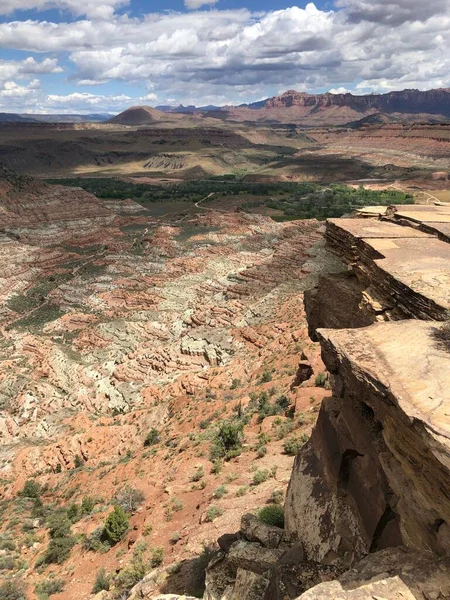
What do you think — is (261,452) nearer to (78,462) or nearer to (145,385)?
(78,462)

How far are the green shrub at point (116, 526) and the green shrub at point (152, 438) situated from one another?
6.94 m

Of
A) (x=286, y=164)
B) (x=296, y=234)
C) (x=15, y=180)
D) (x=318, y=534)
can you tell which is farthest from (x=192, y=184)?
(x=318, y=534)

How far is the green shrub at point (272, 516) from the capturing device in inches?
412

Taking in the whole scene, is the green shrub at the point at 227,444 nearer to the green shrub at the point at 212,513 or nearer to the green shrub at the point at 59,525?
the green shrub at the point at 212,513

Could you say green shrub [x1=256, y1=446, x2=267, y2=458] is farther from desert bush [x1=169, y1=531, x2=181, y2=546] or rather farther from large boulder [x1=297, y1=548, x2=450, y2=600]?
large boulder [x1=297, y1=548, x2=450, y2=600]

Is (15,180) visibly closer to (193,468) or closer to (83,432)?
(83,432)

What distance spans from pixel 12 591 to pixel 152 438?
30.9ft

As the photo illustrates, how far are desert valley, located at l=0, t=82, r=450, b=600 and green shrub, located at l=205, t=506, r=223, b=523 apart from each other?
0.17 ft

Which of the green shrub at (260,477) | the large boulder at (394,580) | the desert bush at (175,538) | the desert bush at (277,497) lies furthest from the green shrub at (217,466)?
the large boulder at (394,580)

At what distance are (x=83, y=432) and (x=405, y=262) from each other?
68.0 feet

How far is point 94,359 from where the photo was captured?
3388 cm

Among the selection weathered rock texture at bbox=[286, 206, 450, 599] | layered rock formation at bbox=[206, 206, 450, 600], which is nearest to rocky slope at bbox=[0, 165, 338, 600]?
layered rock formation at bbox=[206, 206, 450, 600]

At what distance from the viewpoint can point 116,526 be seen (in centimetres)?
1441

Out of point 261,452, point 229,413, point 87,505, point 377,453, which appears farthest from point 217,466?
point 377,453
